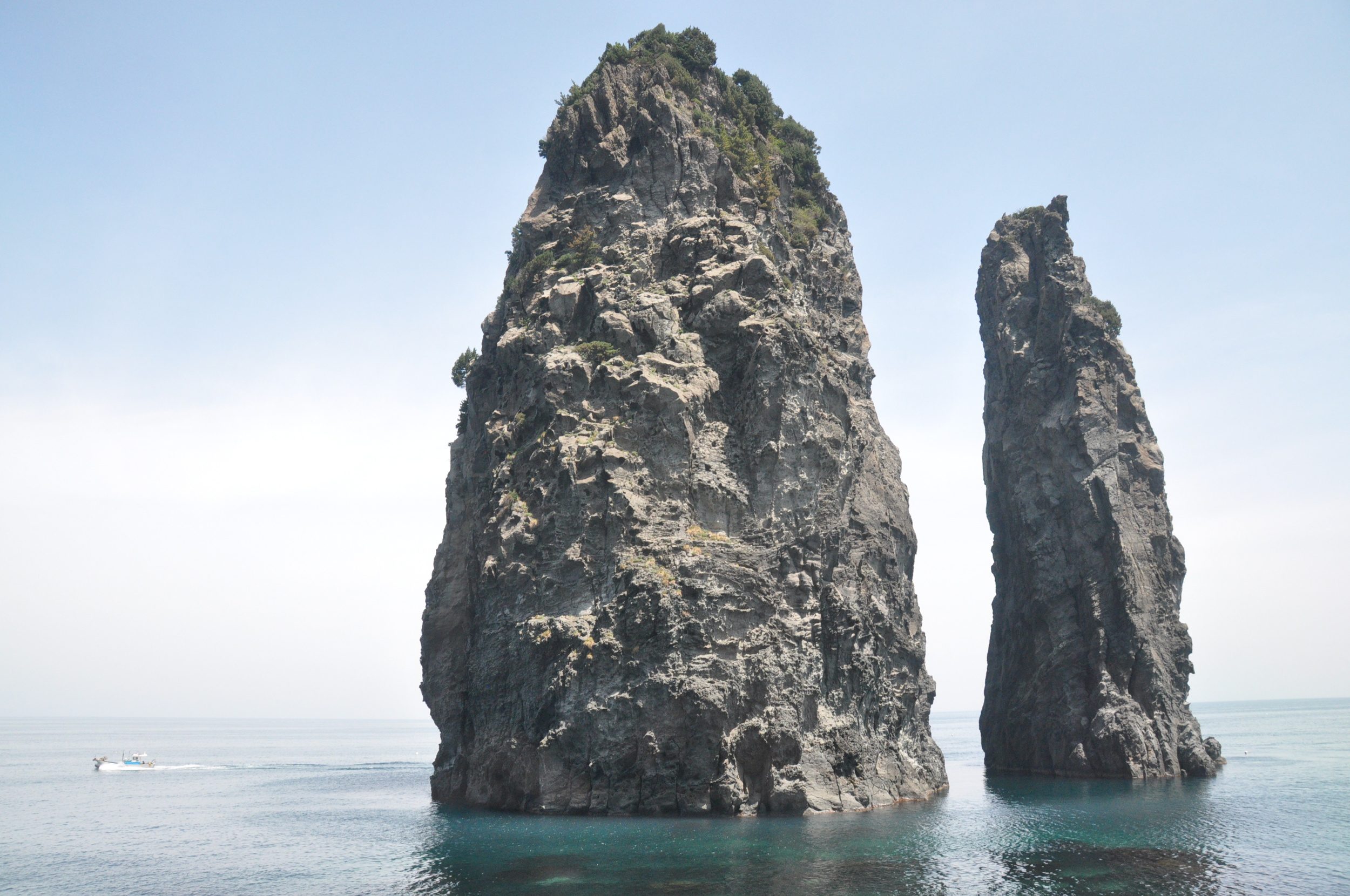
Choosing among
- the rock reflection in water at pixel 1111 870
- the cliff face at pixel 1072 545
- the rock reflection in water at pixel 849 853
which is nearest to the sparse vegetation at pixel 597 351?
the rock reflection in water at pixel 849 853

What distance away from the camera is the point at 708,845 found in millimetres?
39312

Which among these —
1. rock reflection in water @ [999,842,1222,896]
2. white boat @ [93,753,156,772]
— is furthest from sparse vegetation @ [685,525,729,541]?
white boat @ [93,753,156,772]

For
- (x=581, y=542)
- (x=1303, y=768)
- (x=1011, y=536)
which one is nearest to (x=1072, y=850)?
(x=581, y=542)

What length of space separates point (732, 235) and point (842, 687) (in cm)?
2772

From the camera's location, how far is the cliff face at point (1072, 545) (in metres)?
69.2

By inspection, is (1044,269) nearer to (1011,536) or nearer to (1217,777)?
(1011,536)

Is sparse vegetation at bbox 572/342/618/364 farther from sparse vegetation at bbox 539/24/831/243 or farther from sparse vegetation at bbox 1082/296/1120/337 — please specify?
sparse vegetation at bbox 1082/296/1120/337

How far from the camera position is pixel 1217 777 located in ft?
226

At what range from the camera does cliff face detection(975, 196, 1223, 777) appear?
69.2m

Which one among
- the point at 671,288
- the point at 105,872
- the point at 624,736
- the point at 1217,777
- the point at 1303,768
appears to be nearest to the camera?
the point at 105,872

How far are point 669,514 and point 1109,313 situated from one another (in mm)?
47286

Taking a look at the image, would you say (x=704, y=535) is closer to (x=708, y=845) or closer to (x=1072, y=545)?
(x=708, y=845)

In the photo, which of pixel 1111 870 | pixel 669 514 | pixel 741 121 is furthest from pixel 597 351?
pixel 1111 870

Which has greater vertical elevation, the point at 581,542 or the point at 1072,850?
the point at 581,542
